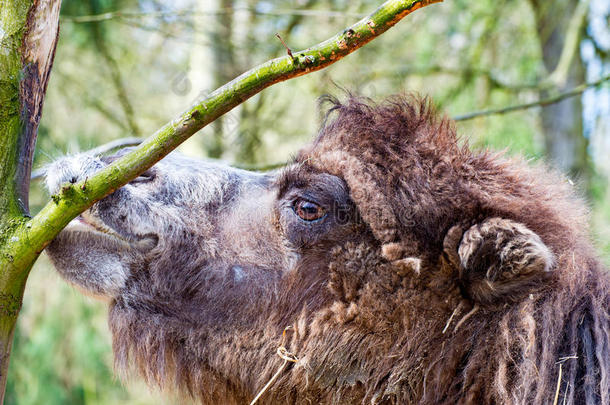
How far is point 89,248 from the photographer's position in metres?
3.14

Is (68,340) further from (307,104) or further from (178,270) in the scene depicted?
(178,270)

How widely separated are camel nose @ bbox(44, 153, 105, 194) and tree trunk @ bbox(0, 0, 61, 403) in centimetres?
58

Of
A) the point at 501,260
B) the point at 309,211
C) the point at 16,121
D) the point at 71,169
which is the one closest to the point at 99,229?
the point at 71,169

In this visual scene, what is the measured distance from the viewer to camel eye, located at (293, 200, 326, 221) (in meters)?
3.35

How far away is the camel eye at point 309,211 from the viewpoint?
132 inches

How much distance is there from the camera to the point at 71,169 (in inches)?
122

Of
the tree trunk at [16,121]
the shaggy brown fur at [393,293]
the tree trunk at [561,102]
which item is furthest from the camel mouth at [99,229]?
the tree trunk at [561,102]

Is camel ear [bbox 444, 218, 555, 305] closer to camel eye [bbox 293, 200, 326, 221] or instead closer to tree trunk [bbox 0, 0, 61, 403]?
camel eye [bbox 293, 200, 326, 221]

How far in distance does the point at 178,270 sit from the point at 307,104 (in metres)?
6.84

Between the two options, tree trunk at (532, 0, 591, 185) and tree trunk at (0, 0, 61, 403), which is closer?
tree trunk at (0, 0, 61, 403)

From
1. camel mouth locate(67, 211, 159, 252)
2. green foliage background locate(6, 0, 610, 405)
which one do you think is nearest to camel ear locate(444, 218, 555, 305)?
camel mouth locate(67, 211, 159, 252)

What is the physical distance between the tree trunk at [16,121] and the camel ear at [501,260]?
1.84 metres

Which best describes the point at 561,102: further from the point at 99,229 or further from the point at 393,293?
the point at 99,229

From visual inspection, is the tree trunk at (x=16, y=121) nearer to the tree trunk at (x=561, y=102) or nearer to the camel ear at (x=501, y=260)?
the camel ear at (x=501, y=260)
